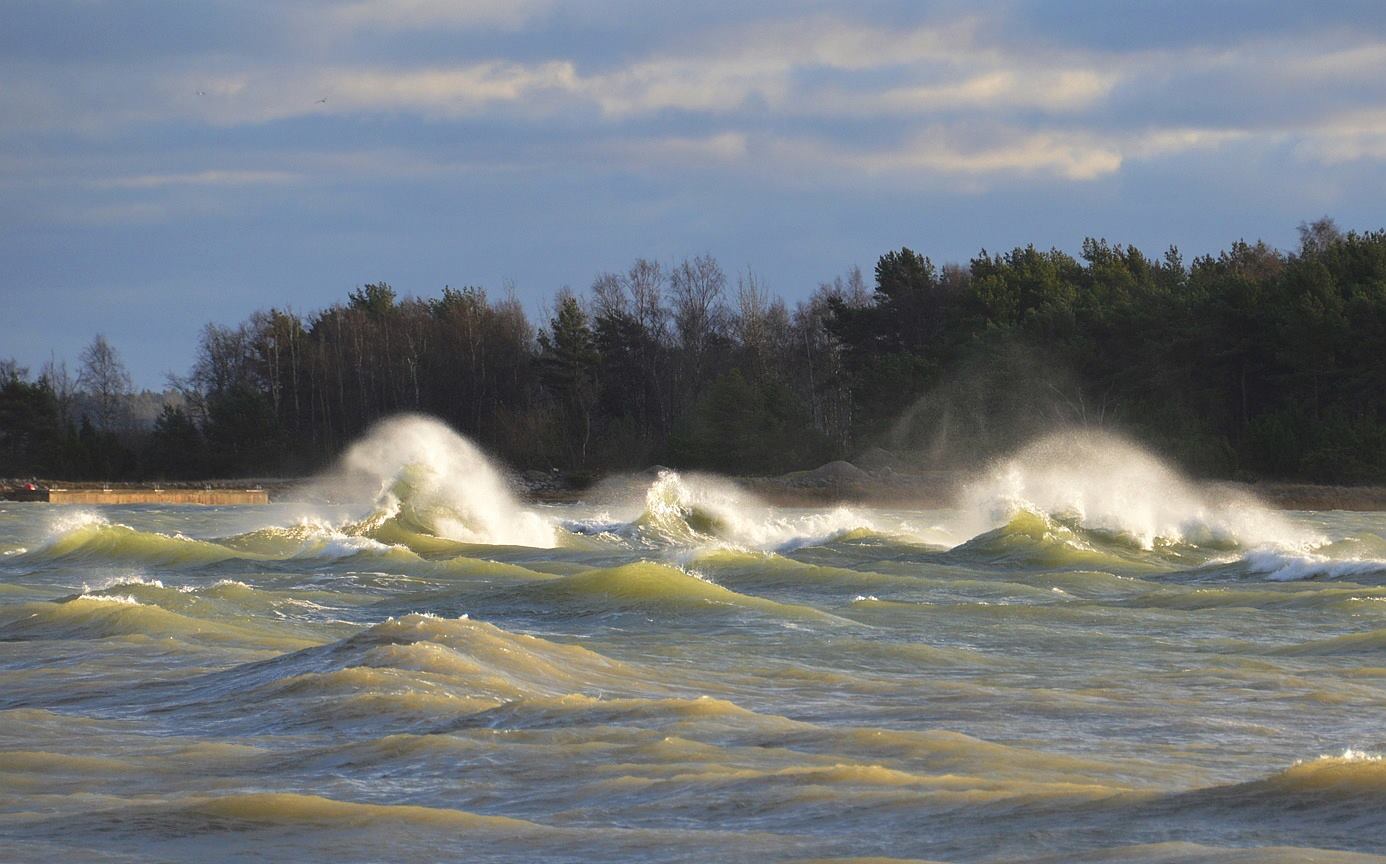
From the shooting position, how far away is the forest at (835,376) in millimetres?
60531

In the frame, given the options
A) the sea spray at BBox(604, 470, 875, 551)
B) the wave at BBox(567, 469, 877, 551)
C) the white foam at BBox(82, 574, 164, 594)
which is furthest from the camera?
the sea spray at BBox(604, 470, 875, 551)

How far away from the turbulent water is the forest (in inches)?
1469

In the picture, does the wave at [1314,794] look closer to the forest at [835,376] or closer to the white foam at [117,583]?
the white foam at [117,583]

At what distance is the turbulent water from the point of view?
729cm

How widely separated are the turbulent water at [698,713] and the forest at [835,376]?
37.3 meters

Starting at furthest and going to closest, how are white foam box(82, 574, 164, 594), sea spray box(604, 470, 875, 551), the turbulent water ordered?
sea spray box(604, 470, 875, 551) → white foam box(82, 574, 164, 594) → the turbulent water

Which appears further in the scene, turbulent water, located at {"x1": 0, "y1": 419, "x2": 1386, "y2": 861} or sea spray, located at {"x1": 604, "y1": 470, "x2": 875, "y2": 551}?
sea spray, located at {"x1": 604, "y1": 470, "x2": 875, "y2": 551}

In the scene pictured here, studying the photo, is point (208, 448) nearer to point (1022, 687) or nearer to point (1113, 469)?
point (1113, 469)

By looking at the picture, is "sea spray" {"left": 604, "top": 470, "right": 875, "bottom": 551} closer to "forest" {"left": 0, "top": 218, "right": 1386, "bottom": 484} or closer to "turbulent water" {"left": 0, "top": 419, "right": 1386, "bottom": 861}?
"turbulent water" {"left": 0, "top": 419, "right": 1386, "bottom": 861}

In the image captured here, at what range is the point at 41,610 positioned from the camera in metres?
16.6

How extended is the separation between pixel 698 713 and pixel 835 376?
239 feet

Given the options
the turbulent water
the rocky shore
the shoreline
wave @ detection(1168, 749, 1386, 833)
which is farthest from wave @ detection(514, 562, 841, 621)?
the rocky shore

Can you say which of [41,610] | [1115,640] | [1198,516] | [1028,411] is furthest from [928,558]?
[1028,411]

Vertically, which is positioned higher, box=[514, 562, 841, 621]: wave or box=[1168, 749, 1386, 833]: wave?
box=[514, 562, 841, 621]: wave
